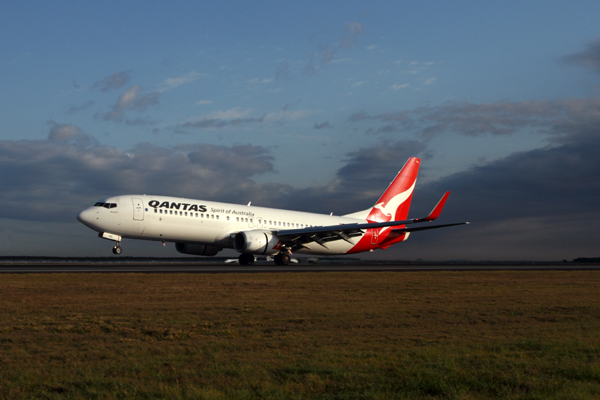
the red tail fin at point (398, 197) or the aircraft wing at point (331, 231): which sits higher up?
the red tail fin at point (398, 197)

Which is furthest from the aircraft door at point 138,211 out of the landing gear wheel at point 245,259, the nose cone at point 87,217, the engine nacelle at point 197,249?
the landing gear wheel at point 245,259

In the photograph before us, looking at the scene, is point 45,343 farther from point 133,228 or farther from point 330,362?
point 133,228

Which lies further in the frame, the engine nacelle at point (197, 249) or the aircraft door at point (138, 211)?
the engine nacelle at point (197, 249)

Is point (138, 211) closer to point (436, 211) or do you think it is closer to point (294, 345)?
point (436, 211)

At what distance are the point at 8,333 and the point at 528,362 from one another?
8912mm

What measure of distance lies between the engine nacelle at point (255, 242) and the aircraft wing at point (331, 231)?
3.34 ft

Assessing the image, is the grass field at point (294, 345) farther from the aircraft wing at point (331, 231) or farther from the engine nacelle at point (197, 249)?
the engine nacelle at point (197, 249)

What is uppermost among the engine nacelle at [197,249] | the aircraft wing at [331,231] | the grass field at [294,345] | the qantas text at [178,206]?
the qantas text at [178,206]

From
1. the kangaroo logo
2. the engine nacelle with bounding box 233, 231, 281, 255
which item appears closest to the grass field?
the engine nacelle with bounding box 233, 231, 281, 255

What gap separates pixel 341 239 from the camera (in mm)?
47531

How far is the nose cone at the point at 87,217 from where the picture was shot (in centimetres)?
3653

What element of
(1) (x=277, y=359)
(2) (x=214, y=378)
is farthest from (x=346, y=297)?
(2) (x=214, y=378)

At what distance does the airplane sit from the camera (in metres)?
37.0

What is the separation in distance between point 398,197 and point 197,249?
21.1 m
